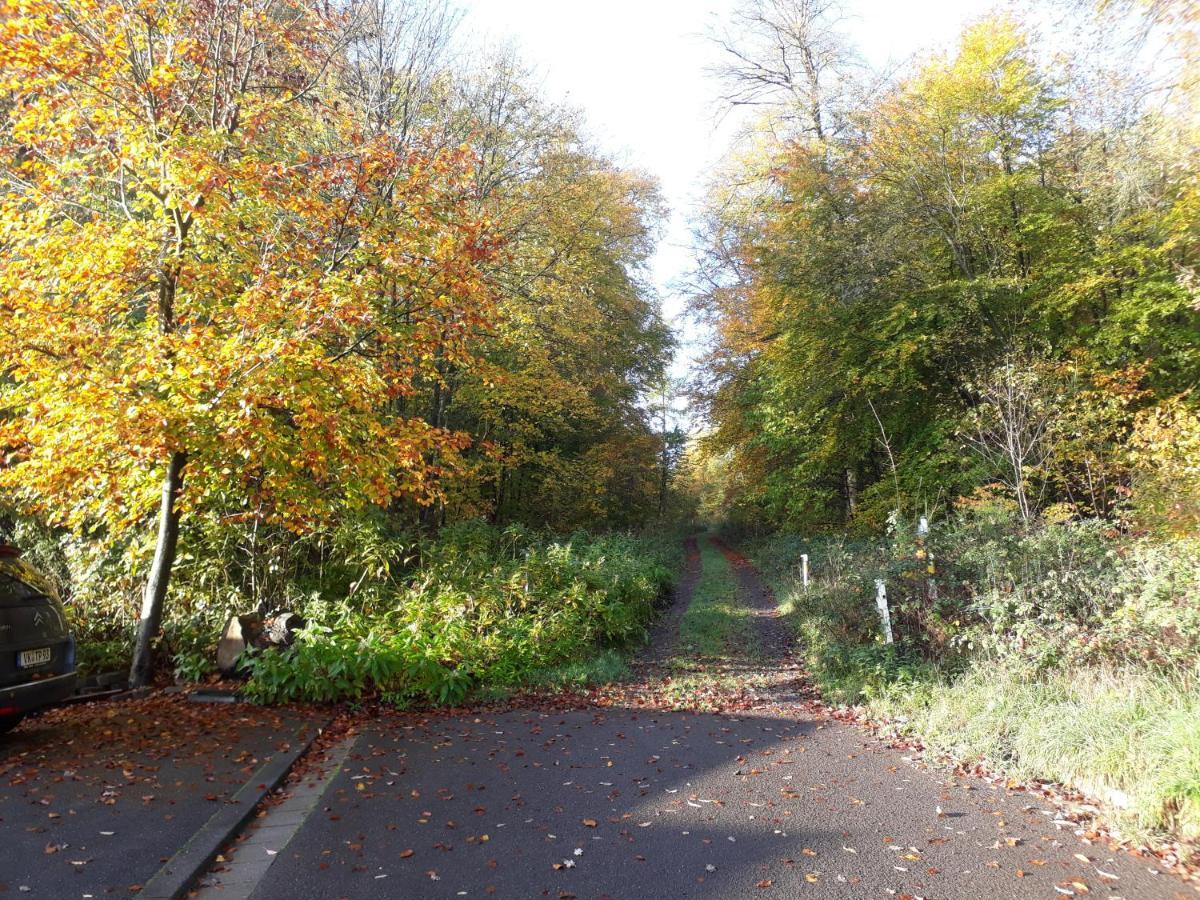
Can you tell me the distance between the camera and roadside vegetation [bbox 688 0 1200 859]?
6.17 metres

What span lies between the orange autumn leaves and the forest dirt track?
310 cm

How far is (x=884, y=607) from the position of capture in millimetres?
8406

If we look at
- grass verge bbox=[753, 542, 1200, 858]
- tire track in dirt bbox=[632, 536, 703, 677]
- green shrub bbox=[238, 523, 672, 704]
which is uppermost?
green shrub bbox=[238, 523, 672, 704]

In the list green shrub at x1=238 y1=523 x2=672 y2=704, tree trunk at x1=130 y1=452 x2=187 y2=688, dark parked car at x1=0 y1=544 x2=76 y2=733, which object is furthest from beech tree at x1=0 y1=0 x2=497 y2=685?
green shrub at x1=238 y1=523 x2=672 y2=704

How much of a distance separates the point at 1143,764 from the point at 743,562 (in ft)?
87.1

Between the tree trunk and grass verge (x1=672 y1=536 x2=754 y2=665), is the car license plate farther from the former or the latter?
grass verge (x1=672 y1=536 x2=754 y2=665)

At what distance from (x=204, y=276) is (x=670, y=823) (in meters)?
6.65

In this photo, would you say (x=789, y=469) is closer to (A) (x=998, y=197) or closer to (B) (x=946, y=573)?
(A) (x=998, y=197)

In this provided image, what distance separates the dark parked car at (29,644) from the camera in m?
5.34

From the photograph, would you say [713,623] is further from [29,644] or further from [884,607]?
[29,644]

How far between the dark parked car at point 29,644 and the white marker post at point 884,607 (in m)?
7.93

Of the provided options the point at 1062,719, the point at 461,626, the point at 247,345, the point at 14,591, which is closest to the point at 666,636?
the point at 461,626

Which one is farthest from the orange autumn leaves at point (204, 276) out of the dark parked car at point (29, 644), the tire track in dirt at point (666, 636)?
the tire track in dirt at point (666, 636)

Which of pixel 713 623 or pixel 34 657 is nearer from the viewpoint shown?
pixel 34 657
